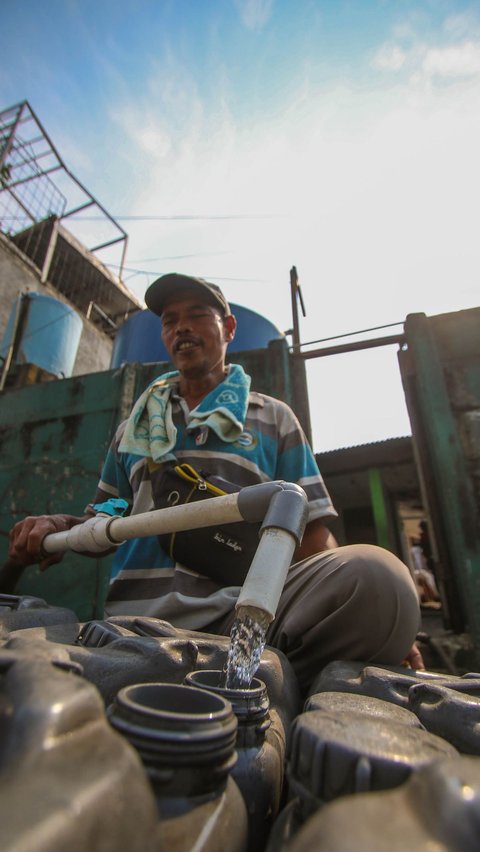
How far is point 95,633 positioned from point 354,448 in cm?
446

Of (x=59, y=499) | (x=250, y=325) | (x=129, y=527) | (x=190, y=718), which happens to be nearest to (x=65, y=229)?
(x=250, y=325)

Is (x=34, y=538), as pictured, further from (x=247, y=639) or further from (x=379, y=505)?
(x=379, y=505)

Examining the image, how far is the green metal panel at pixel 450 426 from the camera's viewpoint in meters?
2.65

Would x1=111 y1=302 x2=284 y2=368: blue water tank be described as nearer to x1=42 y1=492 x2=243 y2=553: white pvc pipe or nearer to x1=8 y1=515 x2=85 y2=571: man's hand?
x1=8 y1=515 x2=85 y2=571: man's hand

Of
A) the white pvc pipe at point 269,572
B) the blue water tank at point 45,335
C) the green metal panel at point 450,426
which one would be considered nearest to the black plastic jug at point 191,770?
the white pvc pipe at point 269,572

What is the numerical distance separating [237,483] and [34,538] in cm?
80

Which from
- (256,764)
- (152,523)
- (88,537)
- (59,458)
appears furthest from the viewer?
(59,458)

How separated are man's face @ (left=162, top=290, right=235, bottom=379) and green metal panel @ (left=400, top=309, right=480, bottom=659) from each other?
1.69 m

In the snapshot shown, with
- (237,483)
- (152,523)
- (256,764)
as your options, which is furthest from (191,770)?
(237,483)

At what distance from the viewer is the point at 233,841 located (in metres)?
0.45

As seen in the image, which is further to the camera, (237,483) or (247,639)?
(237,483)

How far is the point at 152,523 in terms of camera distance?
1.17 meters

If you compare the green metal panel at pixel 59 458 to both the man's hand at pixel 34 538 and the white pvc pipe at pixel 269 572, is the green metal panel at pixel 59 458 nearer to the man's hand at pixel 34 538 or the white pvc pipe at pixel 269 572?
the man's hand at pixel 34 538

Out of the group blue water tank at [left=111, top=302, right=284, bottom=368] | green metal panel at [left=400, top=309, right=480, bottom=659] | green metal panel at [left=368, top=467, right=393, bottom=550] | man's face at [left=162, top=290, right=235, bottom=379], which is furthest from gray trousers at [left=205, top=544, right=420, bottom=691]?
green metal panel at [left=368, top=467, right=393, bottom=550]
